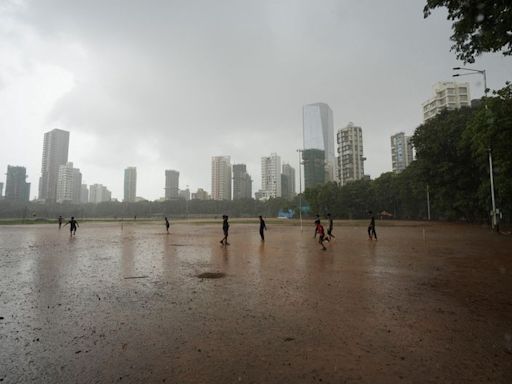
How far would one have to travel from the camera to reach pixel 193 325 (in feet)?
16.6

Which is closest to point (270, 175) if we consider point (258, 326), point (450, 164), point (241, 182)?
point (241, 182)

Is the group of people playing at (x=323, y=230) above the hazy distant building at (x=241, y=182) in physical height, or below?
below

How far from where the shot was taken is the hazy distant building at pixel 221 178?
7279 inches

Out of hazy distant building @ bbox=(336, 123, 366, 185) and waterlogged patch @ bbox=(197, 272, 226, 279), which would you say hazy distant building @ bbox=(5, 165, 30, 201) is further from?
waterlogged patch @ bbox=(197, 272, 226, 279)

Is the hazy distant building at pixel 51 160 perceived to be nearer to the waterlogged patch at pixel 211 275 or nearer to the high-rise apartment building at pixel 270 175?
the high-rise apartment building at pixel 270 175

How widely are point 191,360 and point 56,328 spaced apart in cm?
292

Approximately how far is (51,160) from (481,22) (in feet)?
707

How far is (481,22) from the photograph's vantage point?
10406 mm

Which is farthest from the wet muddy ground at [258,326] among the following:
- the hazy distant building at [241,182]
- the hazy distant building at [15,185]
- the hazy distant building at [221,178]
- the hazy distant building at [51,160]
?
the hazy distant building at [51,160]

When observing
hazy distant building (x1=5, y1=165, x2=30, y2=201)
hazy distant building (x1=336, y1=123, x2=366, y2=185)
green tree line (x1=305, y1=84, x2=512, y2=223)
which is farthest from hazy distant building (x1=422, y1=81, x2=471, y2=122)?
hazy distant building (x1=5, y1=165, x2=30, y2=201)

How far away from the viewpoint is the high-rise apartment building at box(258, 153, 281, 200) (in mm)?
183962

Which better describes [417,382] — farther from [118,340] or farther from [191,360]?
[118,340]

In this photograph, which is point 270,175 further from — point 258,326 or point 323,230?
point 258,326

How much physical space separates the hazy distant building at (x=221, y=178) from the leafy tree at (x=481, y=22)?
176 meters
